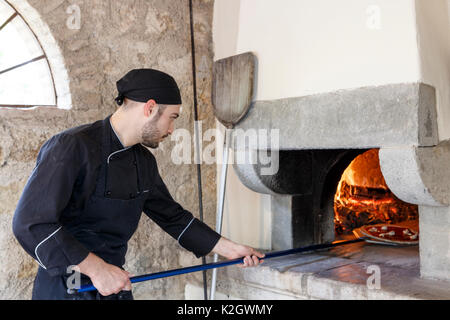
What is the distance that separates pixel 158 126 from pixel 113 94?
3.50 ft

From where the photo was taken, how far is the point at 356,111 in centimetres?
230

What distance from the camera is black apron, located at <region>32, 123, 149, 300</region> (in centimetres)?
182

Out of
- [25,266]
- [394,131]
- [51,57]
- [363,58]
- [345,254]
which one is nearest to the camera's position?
[394,131]

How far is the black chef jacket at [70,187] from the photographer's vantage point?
64.4 inches

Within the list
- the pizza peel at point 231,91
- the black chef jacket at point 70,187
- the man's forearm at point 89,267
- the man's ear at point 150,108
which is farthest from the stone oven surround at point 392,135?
the man's forearm at point 89,267

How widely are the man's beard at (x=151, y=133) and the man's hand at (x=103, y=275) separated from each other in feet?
1.72

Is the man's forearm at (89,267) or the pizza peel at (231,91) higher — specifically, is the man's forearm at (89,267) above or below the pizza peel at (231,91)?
below

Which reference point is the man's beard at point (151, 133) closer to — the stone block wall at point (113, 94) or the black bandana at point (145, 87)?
the black bandana at point (145, 87)

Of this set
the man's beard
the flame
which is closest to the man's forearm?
the man's beard

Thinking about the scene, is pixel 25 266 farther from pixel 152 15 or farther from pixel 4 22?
pixel 152 15

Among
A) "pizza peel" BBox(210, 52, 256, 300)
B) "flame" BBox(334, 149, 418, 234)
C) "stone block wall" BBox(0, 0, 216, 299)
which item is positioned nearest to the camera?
"stone block wall" BBox(0, 0, 216, 299)

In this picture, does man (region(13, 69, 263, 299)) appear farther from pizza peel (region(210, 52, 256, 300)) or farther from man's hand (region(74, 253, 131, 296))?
pizza peel (region(210, 52, 256, 300))

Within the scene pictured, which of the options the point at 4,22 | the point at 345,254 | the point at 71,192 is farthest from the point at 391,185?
the point at 4,22

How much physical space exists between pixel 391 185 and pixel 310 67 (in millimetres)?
769
